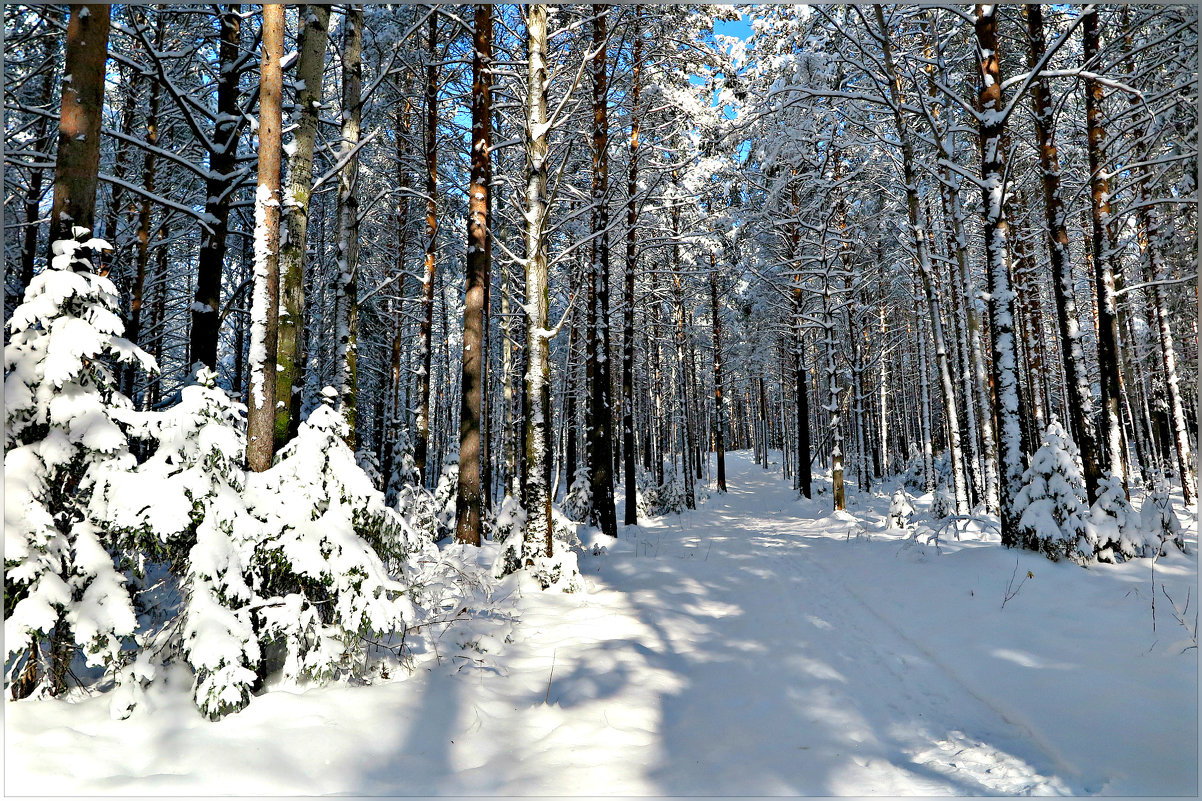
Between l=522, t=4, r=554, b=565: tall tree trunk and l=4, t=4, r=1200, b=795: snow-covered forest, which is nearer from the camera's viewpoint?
l=4, t=4, r=1200, b=795: snow-covered forest

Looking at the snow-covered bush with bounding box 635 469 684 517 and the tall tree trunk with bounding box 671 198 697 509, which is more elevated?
the tall tree trunk with bounding box 671 198 697 509

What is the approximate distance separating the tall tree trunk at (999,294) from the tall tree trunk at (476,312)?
7597mm

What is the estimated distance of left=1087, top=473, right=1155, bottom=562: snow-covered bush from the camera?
6.72 metres

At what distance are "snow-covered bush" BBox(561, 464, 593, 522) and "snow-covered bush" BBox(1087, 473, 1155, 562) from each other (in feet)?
32.0

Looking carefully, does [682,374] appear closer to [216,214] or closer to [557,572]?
[557,572]

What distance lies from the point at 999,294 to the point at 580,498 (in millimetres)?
10364

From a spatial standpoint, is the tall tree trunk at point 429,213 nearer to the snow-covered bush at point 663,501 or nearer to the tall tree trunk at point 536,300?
the tall tree trunk at point 536,300

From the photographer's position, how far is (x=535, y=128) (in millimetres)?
7906

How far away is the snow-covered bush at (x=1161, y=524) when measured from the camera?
22.5 feet

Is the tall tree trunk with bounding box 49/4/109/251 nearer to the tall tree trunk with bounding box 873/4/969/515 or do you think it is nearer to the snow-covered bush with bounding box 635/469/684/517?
the tall tree trunk with bounding box 873/4/969/515

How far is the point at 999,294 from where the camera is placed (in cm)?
788

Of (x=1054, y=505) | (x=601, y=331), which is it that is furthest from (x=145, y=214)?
(x=1054, y=505)

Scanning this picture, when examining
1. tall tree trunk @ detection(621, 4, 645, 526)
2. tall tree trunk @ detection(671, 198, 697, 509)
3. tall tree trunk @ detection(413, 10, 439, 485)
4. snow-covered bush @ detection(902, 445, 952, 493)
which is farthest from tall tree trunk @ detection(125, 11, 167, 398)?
snow-covered bush @ detection(902, 445, 952, 493)

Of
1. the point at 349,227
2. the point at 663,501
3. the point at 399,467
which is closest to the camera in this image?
the point at 349,227
